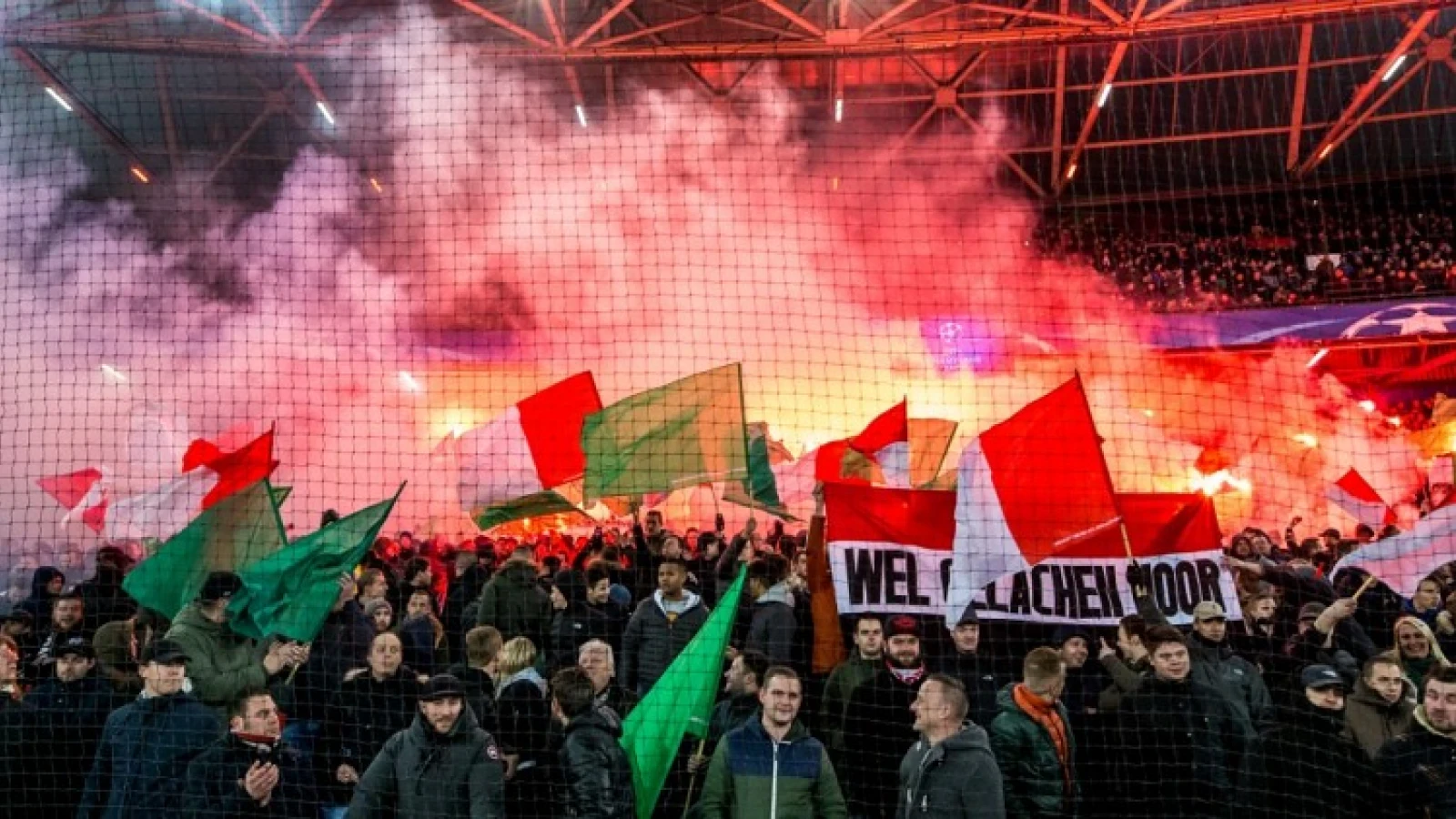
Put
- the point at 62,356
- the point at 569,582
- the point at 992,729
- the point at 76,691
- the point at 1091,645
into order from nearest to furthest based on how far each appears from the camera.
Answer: the point at 992,729 → the point at 76,691 → the point at 1091,645 → the point at 569,582 → the point at 62,356

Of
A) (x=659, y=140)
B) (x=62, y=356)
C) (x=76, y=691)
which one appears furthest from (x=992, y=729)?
(x=659, y=140)

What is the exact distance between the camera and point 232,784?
14.0 ft

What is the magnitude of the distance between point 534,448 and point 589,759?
11.2 ft

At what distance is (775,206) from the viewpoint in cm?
1839

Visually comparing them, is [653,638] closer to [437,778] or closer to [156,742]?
[437,778]

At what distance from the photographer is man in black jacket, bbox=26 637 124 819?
5133 mm

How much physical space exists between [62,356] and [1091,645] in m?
12.5

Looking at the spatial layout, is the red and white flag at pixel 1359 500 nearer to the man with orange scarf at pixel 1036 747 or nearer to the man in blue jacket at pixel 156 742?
the man with orange scarf at pixel 1036 747

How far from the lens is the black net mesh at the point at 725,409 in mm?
4723

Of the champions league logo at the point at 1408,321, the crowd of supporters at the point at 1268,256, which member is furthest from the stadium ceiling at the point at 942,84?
the champions league logo at the point at 1408,321

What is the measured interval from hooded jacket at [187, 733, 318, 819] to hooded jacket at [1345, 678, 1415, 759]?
13.2 feet

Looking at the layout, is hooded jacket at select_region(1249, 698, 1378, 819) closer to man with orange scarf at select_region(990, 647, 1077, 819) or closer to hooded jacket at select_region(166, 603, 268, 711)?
man with orange scarf at select_region(990, 647, 1077, 819)

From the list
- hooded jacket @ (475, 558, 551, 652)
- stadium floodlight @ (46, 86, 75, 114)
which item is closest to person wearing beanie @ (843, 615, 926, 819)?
hooded jacket @ (475, 558, 551, 652)

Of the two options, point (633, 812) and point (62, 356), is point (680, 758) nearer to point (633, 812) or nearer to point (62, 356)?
point (633, 812)
